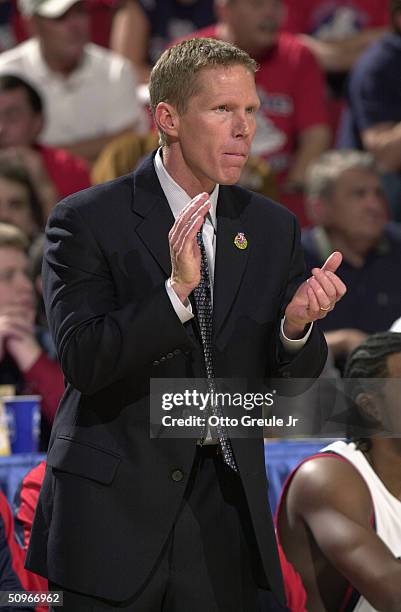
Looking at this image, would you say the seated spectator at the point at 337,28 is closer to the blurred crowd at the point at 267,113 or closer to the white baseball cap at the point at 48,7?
the blurred crowd at the point at 267,113

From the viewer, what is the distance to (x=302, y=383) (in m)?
2.19

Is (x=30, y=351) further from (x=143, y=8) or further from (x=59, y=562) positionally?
(x=143, y=8)

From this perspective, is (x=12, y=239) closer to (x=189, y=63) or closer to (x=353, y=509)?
(x=353, y=509)

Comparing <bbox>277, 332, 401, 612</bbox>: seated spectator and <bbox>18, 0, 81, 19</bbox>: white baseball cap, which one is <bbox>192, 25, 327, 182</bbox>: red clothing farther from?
<bbox>277, 332, 401, 612</bbox>: seated spectator

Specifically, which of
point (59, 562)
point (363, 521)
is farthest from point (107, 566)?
point (363, 521)

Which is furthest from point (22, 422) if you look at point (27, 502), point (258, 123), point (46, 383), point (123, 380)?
point (258, 123)

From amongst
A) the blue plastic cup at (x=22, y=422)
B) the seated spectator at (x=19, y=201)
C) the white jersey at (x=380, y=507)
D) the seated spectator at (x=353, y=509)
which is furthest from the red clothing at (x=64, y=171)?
the white jersey at (x=380, y=507)

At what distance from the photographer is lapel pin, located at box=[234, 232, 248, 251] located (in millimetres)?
2207

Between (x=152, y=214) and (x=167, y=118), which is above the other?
(x=167, y=118)

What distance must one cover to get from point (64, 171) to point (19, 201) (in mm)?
524

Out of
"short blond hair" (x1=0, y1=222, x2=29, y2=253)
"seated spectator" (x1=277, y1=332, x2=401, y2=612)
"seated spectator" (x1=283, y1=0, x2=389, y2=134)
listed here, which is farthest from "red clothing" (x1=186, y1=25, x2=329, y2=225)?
"seated spectator" (x1=277, y1=332, x2=401, y2=612)

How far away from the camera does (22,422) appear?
147 inches

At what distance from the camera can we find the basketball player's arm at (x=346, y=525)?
114 inches

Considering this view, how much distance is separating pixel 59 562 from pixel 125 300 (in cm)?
49
